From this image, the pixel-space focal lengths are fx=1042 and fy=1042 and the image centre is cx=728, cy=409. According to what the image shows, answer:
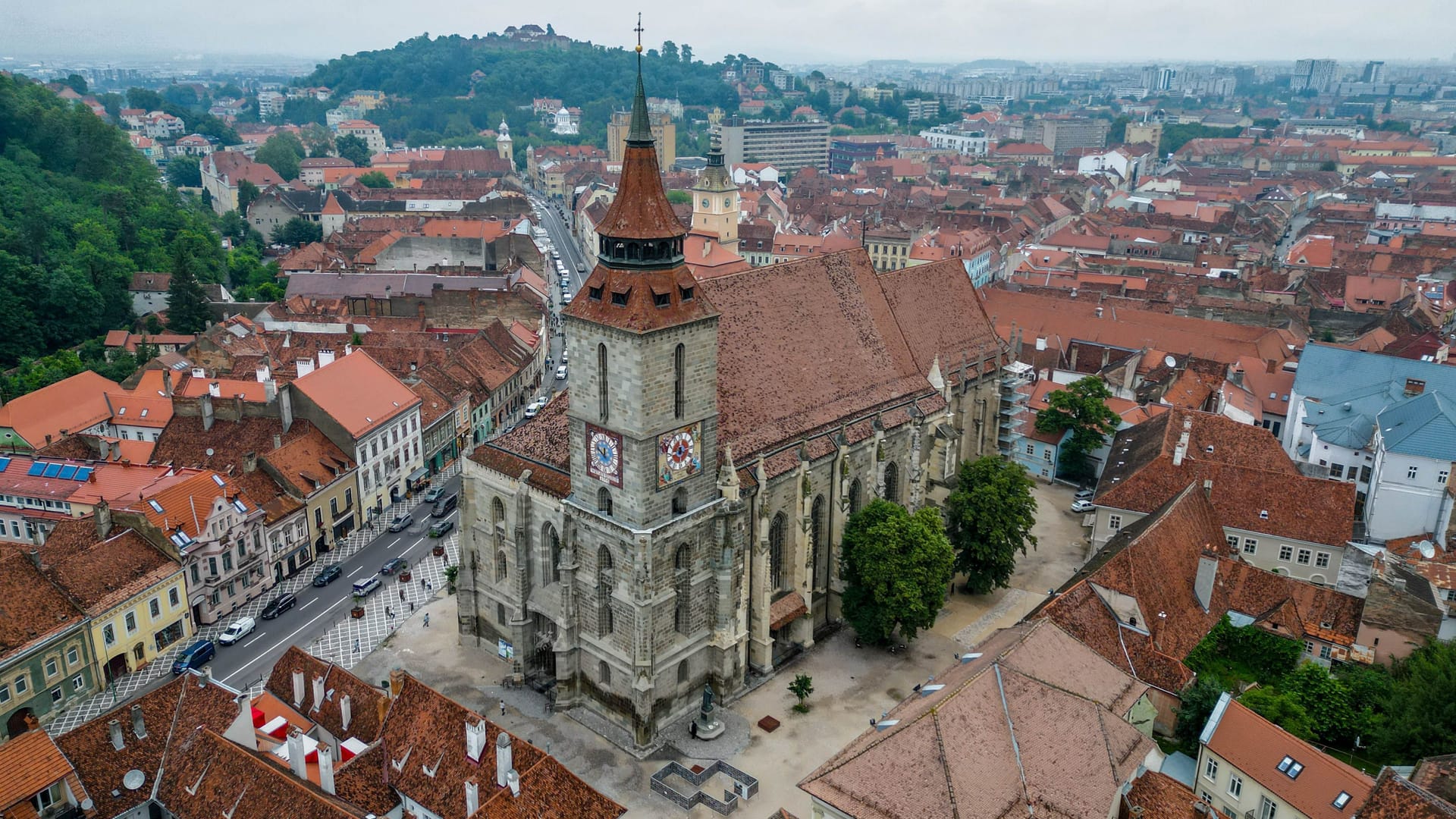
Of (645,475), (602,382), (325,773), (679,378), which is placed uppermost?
(679,378)

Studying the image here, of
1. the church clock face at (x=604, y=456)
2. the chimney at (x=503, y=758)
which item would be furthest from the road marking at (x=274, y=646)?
the chimney at (x=503, y=758)

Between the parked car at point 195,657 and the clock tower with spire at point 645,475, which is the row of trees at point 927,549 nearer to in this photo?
the clock tower with spire at point 645,475

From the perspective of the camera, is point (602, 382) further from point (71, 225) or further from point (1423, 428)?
point (71, 225)

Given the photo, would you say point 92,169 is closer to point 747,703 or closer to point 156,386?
point 156,386

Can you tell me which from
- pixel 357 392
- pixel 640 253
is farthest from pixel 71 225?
pixel 640 253

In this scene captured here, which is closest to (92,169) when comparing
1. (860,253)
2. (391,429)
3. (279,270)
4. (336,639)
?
(279,270)
